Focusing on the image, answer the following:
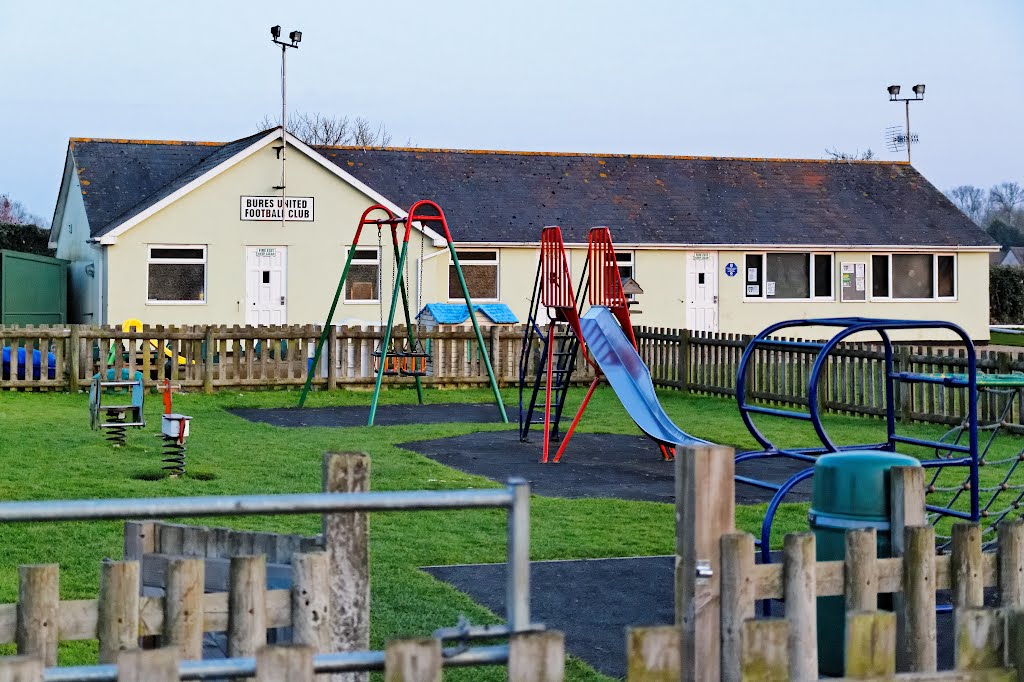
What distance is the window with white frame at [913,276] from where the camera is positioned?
127 ft

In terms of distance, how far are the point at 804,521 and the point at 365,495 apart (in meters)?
7.40

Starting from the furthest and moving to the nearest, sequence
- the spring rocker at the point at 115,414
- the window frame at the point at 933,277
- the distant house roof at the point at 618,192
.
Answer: the window frame at the point at 933,277, the distant house roof at the point at 618,192, the spring rocker at the point at 115,414

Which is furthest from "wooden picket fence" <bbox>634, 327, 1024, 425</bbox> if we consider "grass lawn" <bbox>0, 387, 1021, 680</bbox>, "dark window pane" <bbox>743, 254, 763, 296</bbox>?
"dark window pane" <bbox>743, 254, 763, 296</bbox>

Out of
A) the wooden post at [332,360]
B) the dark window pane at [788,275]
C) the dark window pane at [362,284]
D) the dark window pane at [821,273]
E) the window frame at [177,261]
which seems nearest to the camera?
the wooden post at [332,360]

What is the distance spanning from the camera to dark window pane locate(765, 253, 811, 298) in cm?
3747

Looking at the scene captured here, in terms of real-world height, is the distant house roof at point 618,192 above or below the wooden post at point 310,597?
above

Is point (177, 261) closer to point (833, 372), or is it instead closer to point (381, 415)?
point (381, 415)

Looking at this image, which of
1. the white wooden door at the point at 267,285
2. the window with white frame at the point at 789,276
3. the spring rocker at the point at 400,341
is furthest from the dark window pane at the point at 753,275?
the spring rocker at the point at 400,341

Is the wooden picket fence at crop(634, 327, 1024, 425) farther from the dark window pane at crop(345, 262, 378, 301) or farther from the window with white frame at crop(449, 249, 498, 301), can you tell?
the window with white frame at crop(449, 249, 498, 301)

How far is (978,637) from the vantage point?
184 inches

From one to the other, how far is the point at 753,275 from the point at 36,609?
34.5 meters

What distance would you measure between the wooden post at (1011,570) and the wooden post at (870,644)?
699 mm

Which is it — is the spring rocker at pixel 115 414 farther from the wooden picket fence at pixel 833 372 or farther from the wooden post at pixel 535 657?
the wooden post at pixel 535 657

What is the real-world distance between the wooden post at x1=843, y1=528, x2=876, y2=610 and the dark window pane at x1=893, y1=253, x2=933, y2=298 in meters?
35.3
